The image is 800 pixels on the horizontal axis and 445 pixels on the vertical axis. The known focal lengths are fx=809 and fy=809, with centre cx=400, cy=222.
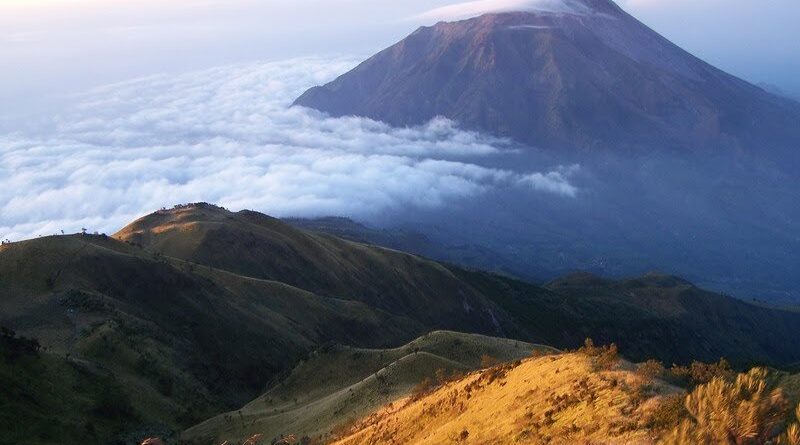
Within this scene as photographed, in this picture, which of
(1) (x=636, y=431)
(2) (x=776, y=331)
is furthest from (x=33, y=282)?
(2) (x=776, y=331)

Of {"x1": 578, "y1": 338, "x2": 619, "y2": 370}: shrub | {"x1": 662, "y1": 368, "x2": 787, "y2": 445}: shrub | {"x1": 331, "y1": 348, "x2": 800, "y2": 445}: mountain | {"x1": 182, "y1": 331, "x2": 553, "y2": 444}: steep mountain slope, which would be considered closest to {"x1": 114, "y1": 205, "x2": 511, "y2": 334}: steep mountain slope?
{"x1": 182, "y1": 331, "x2": 553, "y2": 444}: steep mountain slope

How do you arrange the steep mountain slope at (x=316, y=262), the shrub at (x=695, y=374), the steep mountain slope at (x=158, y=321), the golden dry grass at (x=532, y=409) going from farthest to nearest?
the steep mountain slope at (x=316, y=262) < the steep mountain slope at (x=158, y=321) < the shrub at (x=695, y=374) < the golden dry grass at (x=532, y=409)

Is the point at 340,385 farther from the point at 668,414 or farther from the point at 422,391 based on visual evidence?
the point at 668,414

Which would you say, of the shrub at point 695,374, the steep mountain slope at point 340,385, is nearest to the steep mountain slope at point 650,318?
the steep mountain slope at point 340,385

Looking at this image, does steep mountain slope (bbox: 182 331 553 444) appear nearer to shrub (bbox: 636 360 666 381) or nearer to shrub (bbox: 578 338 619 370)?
shrub (bbox: 578 338 619 370)

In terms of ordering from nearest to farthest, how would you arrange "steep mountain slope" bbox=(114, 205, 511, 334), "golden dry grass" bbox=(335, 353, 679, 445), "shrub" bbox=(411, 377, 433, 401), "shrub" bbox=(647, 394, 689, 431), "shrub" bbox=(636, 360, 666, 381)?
"shrub" bbox=(647, 394, 689, 431), "golden dry grass" bbox=(335, 353, 679, 445), "shrub" bbox=(636, 360, 666, 381), "shrub" bbox=(411, 377, 433, 401), "steep mountain slope" bbox=(114, 205, 511, 334)

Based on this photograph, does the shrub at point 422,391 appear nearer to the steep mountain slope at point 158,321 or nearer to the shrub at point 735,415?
the steep mountain slope at point 158,321

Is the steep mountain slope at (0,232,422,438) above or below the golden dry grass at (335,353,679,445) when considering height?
below
